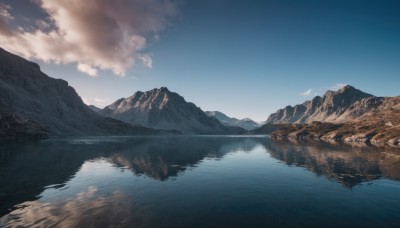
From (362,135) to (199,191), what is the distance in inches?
8111

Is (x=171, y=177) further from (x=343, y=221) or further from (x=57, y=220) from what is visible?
(x=343, y=221)

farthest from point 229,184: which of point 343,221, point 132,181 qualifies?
point 343,221

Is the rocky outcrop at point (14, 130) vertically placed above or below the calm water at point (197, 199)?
above

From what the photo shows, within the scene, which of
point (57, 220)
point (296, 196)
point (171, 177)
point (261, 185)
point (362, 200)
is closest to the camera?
point (57, 220)

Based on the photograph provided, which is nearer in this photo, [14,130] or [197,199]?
[197,199]

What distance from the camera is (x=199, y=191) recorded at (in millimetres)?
42344

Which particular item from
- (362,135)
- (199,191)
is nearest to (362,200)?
(199,191)

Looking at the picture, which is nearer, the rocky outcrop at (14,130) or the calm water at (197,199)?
the calm water at (197,199)

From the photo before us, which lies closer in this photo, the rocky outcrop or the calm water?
the calm water

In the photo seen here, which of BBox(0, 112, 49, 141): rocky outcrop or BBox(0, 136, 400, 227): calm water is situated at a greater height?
BBox(0, 112, 49, 141): rocky outcrop

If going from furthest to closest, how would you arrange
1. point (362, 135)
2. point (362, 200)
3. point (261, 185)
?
1. point (362, 135)
2. point (261, 185)
3. point (362, 200)

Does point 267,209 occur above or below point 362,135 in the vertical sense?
below

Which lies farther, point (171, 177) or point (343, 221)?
point (171, 177)

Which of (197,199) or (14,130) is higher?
(14,130)
